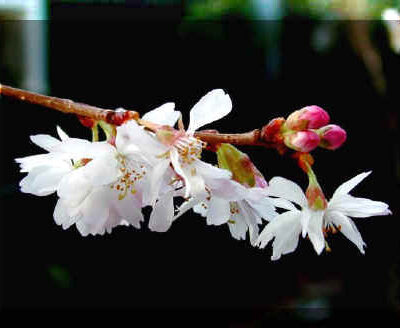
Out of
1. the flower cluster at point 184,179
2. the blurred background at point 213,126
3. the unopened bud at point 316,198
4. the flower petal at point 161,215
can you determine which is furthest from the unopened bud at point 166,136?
the blurred background at point 213,126

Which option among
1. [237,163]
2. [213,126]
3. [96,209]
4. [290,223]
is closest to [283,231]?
[290,223]

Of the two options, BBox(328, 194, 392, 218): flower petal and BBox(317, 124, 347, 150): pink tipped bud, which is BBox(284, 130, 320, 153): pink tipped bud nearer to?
BBox(317, 124, 347, 150): pink tipped bud

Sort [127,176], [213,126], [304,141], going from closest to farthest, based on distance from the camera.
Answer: [304,141] < [127,176] < [213,126]

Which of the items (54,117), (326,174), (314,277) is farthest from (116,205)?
(314,277)

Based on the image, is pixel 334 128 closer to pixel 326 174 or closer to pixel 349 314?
pixel 326 174

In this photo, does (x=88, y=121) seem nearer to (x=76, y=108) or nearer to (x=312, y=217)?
(x=76, y=108)

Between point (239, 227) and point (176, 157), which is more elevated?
point (176, 157)

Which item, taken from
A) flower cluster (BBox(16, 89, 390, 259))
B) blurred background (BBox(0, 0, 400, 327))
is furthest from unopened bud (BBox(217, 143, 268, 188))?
blurred background (BBox(0, 0, 400, 327))
